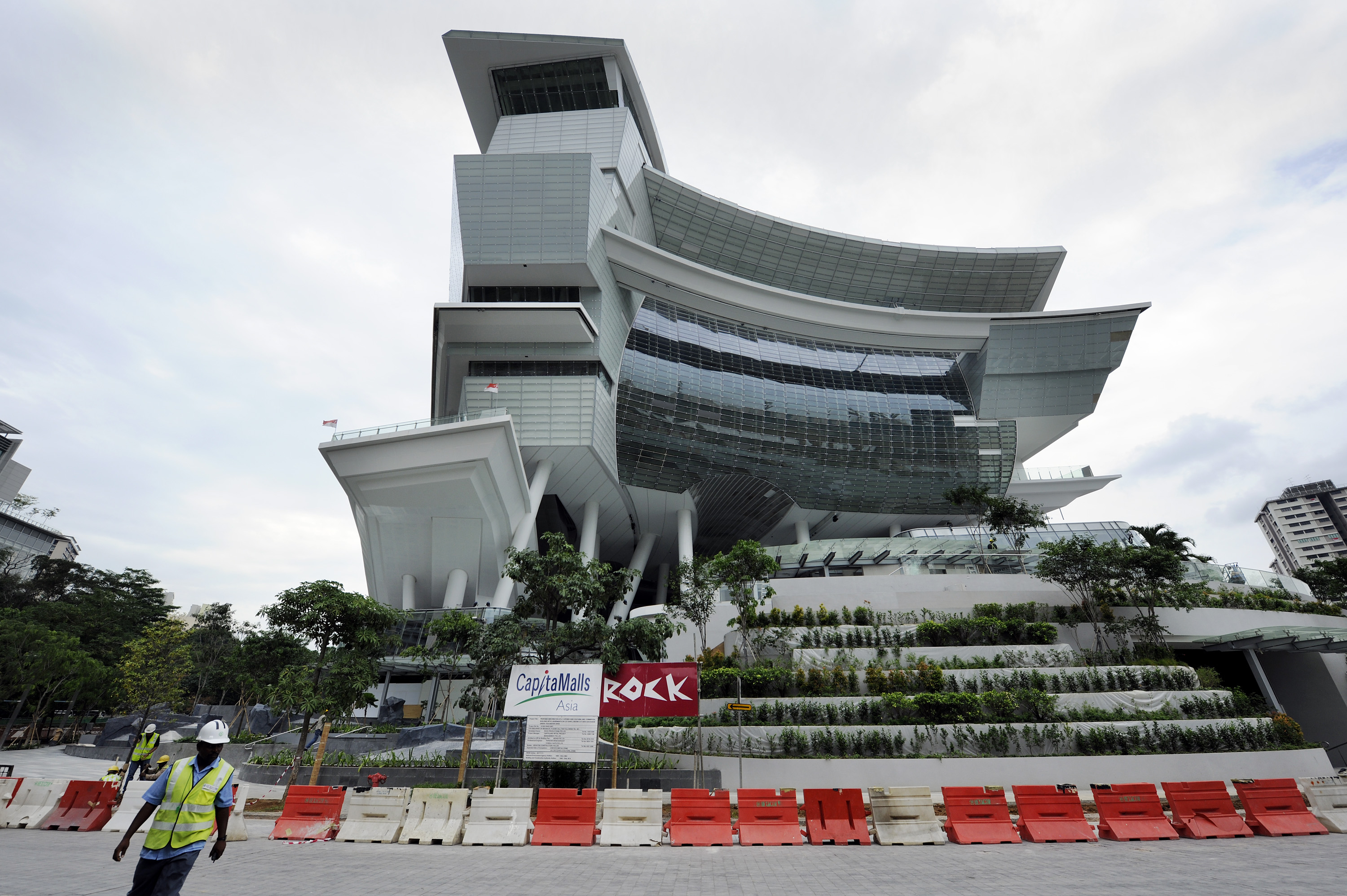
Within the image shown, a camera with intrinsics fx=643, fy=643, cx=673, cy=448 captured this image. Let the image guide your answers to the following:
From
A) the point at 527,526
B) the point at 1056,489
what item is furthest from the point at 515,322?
the point at 1056,489

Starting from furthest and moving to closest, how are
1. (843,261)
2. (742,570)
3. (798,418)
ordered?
(843,261) < (798,418) < (742,570)

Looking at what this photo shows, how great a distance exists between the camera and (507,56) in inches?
2178

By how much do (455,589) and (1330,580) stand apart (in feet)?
193

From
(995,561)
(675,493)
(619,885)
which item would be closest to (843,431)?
(675,493)

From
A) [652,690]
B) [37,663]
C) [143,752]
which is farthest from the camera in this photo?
[37,663]

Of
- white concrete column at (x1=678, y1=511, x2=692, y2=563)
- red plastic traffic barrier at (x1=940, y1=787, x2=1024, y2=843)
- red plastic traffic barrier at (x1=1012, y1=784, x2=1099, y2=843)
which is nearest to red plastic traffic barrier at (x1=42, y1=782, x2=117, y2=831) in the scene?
red plastic traffic barrier at (x1=940, y1=787, x2=1024, y2=843)

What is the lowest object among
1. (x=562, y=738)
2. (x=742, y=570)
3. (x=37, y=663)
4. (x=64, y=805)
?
(x=64, y=805)

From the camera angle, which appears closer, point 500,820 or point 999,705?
point 500,820

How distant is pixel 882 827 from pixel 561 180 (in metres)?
41.0

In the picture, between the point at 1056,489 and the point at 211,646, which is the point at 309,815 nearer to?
the point at 211,646

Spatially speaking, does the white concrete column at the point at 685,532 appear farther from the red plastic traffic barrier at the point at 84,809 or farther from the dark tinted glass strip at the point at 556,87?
the red plastic traffic barrier at the point at 84,809

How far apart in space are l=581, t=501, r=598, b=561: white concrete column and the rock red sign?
3333 cm

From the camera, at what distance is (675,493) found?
52.0 meters

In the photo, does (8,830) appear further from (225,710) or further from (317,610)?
(225,710)
